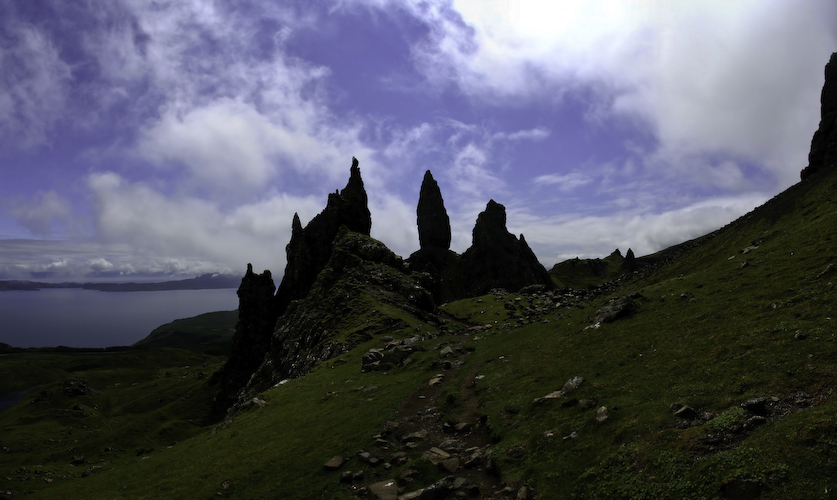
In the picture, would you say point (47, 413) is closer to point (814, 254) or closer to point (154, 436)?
point (154, 436)

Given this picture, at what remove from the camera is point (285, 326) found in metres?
89.4

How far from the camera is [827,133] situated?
243 ft

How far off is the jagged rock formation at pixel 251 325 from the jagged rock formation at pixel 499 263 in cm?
9613

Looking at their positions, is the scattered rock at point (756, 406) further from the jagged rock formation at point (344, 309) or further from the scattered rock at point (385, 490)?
the jagged rock formation at point (344, 309)

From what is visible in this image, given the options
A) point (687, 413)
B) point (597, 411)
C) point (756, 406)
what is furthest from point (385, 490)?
point (756, 406)

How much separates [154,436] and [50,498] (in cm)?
7792

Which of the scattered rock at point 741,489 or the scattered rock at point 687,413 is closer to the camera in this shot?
the scattered rock at point 741,489

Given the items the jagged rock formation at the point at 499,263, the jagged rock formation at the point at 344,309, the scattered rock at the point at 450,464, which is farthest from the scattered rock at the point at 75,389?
the scattered rock at the point at 450,464

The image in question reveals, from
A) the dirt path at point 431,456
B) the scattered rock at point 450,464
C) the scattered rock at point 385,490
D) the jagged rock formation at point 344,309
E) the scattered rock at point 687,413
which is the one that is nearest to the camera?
the scattered rock at point 687,413

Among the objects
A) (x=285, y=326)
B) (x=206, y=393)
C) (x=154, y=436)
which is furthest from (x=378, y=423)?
(x=206, y=393)

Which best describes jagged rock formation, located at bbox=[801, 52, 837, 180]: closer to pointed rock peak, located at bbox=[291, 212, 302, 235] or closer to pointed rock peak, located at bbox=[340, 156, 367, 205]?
pointed rock peak, located at bbox=[340, 156, 367, 205]

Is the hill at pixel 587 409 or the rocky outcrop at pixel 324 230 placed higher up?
the rocky outcrop at pixel 324 230

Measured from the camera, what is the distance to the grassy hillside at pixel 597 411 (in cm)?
1348

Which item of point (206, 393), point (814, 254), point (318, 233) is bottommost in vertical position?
point (206, 393)
